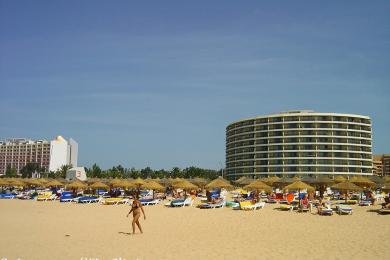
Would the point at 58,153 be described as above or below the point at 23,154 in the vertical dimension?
above

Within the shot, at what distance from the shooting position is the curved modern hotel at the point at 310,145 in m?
82.6

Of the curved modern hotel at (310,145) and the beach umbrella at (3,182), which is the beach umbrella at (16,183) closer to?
the beach umbrella at (3,182)

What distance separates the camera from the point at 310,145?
274ft

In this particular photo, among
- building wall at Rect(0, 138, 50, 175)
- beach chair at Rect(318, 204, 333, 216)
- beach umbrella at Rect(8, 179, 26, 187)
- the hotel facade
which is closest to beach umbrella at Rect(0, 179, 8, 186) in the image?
beach umbrella at Rect(8, 179, 26, 187)

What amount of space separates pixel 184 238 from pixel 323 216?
1140 cm

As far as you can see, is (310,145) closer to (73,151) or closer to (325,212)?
(325,212)

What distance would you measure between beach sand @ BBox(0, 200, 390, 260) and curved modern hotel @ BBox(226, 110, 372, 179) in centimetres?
6374

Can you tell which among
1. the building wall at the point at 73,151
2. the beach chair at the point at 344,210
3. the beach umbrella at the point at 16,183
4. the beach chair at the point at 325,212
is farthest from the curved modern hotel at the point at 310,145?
the building wall at the point at 73,151

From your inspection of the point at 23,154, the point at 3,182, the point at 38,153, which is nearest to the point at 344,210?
the point at 3,182

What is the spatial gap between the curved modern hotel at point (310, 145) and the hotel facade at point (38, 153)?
9827cm

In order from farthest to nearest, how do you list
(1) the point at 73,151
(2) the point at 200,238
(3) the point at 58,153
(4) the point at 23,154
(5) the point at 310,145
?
(1) the point at 73,151, (4) the point at 23,154, (3) the point at 58,153, (5) the point at 310,145, (2) the point at 200,238

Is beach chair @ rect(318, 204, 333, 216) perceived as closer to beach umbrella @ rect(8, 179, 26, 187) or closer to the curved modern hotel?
beach umbrella @ rect(8, 179, 26, 187)

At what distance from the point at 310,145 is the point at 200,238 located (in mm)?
73745

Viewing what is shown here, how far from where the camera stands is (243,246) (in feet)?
39.6
